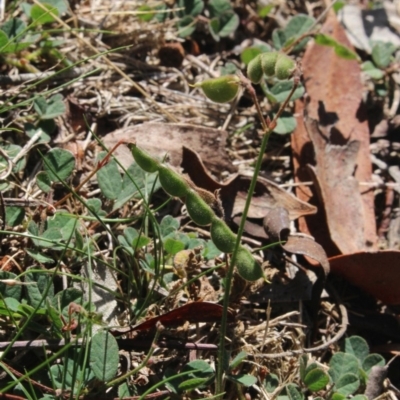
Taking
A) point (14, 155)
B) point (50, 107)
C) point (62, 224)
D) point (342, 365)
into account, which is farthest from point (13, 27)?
point (342, 365)

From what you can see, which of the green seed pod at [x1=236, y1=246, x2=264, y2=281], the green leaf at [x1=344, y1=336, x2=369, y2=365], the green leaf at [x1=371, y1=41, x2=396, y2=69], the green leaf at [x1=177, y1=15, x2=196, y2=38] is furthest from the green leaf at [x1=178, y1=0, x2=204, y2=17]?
the green leaf at [x1=344, y1=336, x2=369, y2=365]

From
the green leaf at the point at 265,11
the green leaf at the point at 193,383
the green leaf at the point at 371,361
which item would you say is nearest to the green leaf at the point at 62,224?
the green leaf at the point at 193,383

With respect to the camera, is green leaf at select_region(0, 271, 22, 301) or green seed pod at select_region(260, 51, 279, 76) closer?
green seed pod at select_region(260, 51, 279, 76)

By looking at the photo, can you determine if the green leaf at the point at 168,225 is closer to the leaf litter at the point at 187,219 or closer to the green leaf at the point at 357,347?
the leaf litter at the point at 187,219

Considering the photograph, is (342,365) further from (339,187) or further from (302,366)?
(339,187)

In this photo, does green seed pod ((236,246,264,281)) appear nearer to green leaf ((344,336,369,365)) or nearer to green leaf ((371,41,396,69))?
green leaf ((344,336,369,365))
